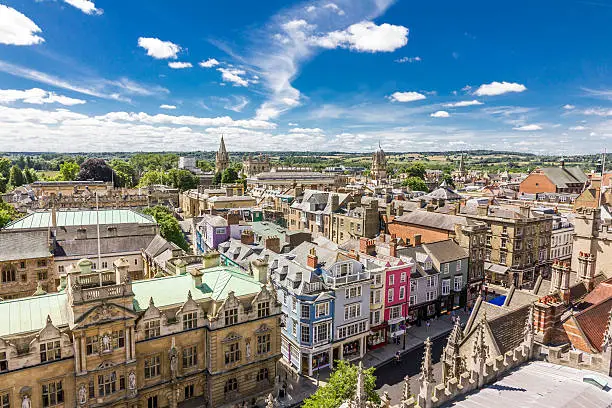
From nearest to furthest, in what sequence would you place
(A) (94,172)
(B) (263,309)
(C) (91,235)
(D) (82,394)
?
(D) (82,394), (B) (263,309), (C) (91,235), (A) (94,172)

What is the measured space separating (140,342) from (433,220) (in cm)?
5074

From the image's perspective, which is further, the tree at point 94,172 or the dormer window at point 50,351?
the tree at point 94,172

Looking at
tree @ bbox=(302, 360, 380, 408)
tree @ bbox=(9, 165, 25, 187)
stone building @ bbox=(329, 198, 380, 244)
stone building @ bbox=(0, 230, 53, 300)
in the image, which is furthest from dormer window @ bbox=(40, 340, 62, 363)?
tree @ bbox=(9, 165, 25, 187)

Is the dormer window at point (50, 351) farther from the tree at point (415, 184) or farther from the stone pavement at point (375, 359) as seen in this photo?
the tree at point (415, 184)

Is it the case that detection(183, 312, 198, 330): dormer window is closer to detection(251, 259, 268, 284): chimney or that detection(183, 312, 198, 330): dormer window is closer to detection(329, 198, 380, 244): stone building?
detection(251, 259, 268, 284): chimney

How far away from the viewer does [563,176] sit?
123 metres

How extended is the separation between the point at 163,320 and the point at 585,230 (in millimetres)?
42620

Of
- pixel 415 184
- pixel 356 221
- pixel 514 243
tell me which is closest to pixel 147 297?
pixel 356 221

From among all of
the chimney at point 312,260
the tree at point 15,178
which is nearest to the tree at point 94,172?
the tree at point 15,178

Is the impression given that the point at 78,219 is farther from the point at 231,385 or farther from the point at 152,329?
the point at 231,385

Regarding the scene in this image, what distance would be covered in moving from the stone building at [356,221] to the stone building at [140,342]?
37.0m

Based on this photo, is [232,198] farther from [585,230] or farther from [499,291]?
[585,230]

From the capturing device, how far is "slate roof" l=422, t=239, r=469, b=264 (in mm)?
53381

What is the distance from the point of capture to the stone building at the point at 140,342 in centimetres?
2578
